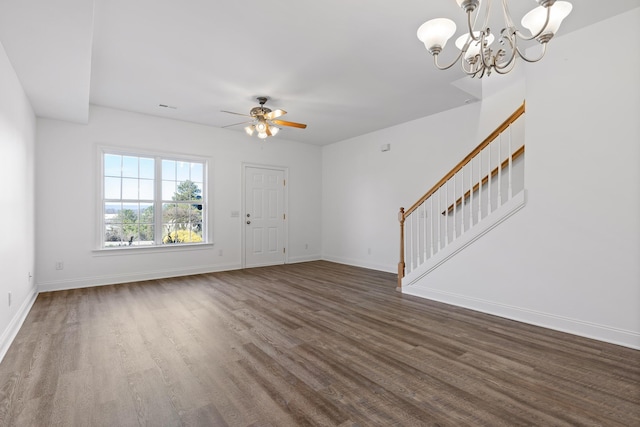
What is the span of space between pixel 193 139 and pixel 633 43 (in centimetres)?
578

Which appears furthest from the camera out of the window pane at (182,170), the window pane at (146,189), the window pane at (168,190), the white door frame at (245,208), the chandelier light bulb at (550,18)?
the white door frame at (245,208)

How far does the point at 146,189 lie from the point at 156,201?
25 cm

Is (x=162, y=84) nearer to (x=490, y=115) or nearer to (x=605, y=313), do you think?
(x=490, y=115)

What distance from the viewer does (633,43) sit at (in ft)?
8.41

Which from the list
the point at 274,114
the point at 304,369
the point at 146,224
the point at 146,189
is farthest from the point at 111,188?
the point at 304,369

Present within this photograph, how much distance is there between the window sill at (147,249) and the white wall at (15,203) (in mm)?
878

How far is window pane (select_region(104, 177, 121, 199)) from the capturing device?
4.90 metres

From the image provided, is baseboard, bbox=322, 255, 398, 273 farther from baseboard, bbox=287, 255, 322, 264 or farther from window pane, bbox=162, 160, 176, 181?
window pane, bbox=162, 160, 176, 181

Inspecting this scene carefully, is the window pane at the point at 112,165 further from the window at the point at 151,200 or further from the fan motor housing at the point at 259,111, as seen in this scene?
the fan motor housing at the point at 259,111

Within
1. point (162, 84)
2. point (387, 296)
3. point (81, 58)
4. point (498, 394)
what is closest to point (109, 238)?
point (162, 84)

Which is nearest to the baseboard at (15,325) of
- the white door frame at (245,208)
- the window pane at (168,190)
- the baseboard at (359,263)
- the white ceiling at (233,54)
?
the window pane at (168,190)

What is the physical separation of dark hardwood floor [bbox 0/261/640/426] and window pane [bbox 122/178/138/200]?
6.32 ft

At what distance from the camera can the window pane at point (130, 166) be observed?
5.05 metres

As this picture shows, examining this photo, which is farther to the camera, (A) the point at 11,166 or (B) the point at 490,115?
(B) the point at 490,115
